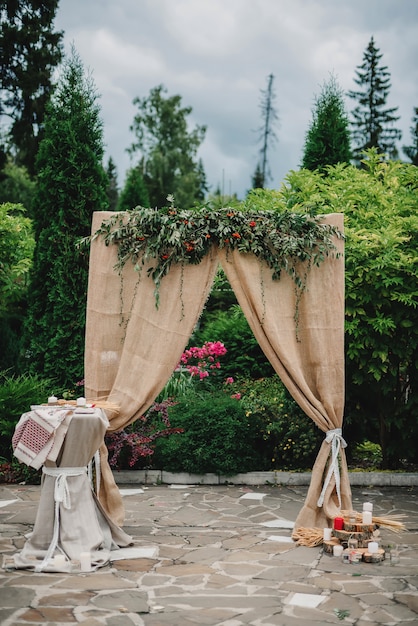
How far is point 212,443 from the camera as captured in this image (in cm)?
793

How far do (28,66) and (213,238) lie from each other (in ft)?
46.4

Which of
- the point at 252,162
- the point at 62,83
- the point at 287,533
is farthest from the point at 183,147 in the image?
the point at 287,533

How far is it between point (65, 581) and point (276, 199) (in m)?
6.12

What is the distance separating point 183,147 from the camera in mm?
29328

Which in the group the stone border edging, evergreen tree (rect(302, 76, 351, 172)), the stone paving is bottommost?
the stone paving

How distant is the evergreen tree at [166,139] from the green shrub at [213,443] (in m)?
20.7

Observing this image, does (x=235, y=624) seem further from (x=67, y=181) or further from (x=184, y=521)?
(x=67, y=181)

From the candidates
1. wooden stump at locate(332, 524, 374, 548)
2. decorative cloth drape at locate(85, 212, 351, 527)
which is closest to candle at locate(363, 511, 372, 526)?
wooden stump at locate(332, 524, 374, 548)

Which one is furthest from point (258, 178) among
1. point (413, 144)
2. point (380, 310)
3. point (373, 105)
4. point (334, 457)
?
point (334, 457)

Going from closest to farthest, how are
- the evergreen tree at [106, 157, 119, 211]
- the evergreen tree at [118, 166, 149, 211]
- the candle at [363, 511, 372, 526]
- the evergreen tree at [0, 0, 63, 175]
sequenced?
the candle at [363, 511, 372, 526], the evergreen tree at [118, 166, 149, 211], the evergreen tree at [0, 0, 63, 175], the evergreen tree at [106, 157, 119, 211]

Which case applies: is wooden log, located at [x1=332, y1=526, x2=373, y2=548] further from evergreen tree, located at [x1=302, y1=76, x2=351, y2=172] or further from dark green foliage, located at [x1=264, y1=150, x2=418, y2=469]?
evergreen tree, located at [x1=302, y1=76, x2=351, y2=172]

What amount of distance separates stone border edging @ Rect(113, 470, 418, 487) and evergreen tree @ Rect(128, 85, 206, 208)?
21070 mm

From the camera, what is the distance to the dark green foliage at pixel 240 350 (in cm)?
1119

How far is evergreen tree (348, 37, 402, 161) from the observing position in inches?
993
